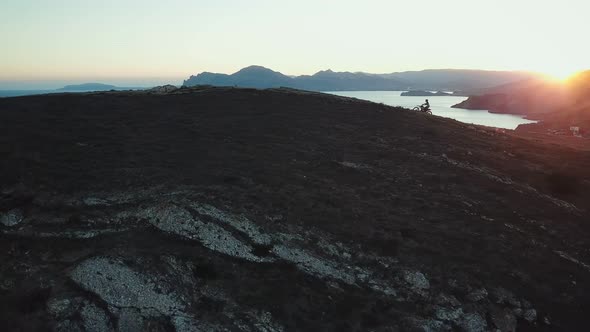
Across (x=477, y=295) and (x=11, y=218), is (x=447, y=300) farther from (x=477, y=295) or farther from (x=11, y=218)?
(x=11, y=218)

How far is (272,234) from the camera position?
27.5 meters

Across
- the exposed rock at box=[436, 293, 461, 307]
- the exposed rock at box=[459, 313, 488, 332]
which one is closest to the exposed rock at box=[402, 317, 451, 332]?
the exposed rock at box=[459, 313, 488, 332]

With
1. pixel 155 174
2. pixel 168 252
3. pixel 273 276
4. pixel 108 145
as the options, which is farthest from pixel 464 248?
pixel 108 145

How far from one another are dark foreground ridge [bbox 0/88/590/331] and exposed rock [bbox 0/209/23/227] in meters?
0.07

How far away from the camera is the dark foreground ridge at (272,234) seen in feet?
69.7

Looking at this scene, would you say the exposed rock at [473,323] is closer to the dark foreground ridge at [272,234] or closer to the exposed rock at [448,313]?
the dark foreground ridge at [272,234]

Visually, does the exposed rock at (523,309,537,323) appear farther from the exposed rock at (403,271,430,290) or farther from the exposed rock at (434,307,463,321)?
the exposed rock at (403,271,430,290)

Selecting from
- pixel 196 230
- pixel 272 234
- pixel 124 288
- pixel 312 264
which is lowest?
pixel 312 264

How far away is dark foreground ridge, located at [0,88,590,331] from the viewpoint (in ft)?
69.7

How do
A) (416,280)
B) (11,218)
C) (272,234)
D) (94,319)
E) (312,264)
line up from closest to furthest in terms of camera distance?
1. (94,319)
2. (416,280)
3. (312,264)
4. (11,218)
5. (272,234)

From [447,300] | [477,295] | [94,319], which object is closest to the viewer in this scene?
[94,319]

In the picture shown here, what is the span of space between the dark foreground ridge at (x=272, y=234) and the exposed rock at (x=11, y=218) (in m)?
0.07

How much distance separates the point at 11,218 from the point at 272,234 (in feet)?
55.0

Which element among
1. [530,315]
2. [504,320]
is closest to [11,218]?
[504,320]
